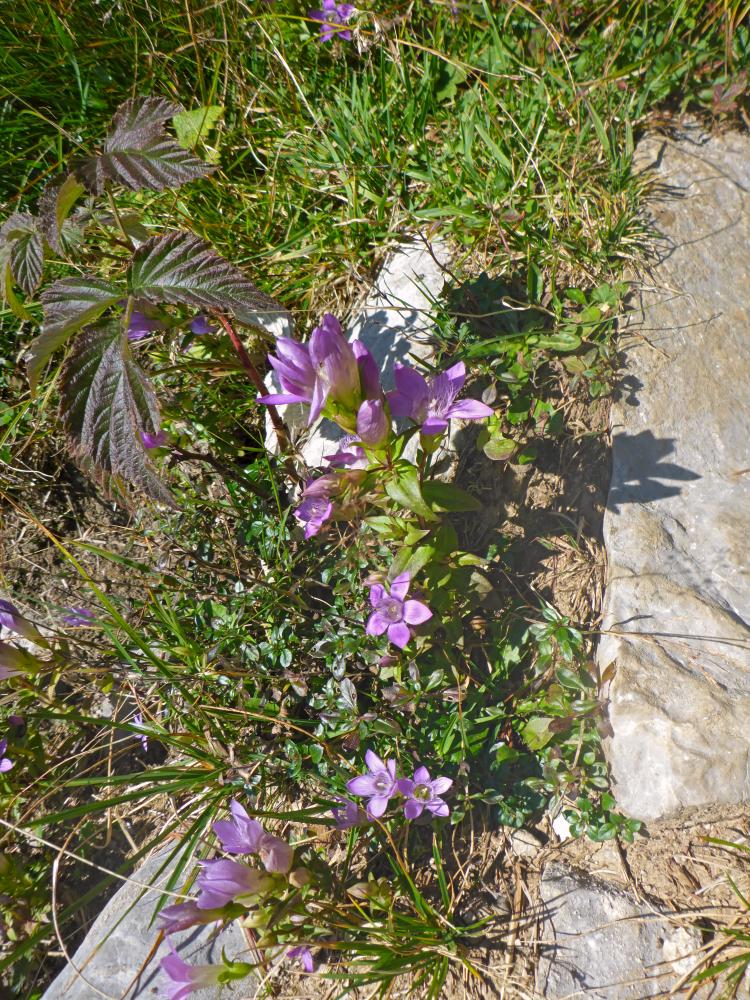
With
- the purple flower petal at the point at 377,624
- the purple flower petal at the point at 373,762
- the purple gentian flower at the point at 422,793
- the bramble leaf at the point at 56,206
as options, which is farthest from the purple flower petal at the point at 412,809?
the bramble leaf at the point at 56,206

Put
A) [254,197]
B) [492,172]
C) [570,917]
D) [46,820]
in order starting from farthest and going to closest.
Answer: [254,197], [492,172], [570,917], [46,820]

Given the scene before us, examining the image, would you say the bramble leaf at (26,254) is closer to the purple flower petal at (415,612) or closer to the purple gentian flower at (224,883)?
the purple flower petal at (415,612)

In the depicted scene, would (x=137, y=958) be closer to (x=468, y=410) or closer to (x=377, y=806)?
(x=377, y=806)

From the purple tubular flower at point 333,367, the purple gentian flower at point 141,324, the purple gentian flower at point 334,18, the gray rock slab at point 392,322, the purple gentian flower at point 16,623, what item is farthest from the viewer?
the purple gentian flower at point 334,18

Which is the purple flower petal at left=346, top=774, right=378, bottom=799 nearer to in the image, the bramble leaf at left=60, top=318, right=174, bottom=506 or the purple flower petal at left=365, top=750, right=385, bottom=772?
the purple flower petal at left=365, top=750, right=385, bottom=772

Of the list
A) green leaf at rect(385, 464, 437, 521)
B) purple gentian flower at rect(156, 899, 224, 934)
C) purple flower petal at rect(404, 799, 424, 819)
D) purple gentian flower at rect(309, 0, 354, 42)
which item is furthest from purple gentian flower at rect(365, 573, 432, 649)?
purple gentian flower at rect(309, 0, 354, 42)

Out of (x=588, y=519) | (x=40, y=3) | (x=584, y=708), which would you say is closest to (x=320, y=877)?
(x=584, y=708)

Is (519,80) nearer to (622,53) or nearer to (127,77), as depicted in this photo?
(622,53)
